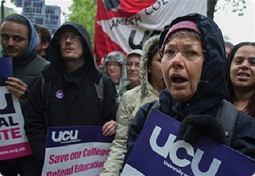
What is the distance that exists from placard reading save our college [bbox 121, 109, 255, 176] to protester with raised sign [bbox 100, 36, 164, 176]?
75 cm

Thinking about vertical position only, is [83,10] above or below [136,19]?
above

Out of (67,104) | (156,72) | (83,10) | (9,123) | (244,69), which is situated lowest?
(9,123)

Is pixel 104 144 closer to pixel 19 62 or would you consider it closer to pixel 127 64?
pixel 19 62

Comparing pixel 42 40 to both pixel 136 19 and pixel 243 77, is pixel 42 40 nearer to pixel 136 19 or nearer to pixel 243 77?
pixel 136 19

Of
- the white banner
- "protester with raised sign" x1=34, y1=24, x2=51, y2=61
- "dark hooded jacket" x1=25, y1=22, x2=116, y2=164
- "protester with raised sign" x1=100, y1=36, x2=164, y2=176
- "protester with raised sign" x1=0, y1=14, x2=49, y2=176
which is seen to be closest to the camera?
"protester with raised sign" x1=100, y1=36, x2=164, y2=176

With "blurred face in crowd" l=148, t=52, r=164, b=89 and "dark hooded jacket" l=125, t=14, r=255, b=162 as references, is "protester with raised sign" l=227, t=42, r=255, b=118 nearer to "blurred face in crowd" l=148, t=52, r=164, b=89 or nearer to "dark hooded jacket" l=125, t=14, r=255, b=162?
"blurred face in crowd" l=148, t=52, r=164, b=89

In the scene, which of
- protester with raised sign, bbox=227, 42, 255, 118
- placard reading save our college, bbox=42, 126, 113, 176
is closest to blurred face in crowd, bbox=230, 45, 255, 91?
protester with raised sign, bbox=227, 42, 255, 118

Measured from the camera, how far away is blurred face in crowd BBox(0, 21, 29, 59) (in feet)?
10.0

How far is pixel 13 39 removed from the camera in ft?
10.1

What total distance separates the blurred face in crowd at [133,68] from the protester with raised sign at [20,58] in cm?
125

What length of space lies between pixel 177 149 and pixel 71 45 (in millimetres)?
1640

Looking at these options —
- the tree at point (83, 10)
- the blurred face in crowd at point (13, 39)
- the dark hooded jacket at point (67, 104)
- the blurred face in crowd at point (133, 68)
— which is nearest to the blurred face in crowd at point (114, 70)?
the blurred face in crowd at point (133, 68)

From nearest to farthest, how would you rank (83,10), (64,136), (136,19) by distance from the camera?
(64,136) < (136,19) < (83,10)

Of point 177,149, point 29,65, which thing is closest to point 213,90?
point 177,149
